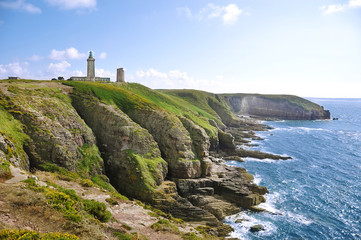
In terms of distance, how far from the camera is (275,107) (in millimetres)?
179500

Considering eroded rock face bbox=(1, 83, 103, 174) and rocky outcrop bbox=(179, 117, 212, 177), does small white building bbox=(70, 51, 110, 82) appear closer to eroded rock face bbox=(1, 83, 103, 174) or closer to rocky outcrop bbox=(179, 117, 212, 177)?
eroded rock face bbox=(1, 83, 103, 174)

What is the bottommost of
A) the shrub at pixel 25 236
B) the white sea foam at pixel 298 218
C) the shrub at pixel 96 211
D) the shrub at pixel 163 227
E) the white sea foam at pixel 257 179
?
the white sea foam at pixel 298 218

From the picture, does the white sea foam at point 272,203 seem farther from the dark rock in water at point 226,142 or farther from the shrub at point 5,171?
the shrub at point 5,171

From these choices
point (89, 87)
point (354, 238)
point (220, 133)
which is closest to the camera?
point (354, 238)

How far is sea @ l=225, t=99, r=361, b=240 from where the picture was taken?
112 feet

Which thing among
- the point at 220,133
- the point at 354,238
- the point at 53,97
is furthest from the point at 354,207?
the point at 53,97

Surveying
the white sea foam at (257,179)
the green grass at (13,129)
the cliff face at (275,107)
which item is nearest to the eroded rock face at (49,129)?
the green grass at (13,129)

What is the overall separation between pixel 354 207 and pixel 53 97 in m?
60.1

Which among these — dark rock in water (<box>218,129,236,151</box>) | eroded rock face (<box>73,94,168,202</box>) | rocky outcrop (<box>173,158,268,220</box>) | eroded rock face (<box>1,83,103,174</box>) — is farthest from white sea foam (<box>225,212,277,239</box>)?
dark rock in water (<box>218,129,236,151</box>)

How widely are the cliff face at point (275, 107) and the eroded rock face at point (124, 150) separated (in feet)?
493

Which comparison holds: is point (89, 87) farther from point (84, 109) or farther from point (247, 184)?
point (247, 184)

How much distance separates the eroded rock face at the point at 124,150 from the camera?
35781 mm

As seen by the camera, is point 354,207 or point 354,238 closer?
point 354,238

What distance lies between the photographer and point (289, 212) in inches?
1529
